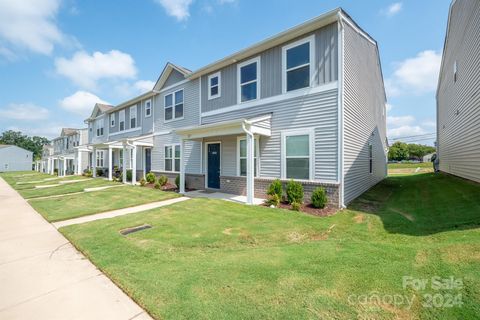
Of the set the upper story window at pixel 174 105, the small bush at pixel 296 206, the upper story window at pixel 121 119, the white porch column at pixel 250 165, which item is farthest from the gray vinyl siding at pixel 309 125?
the upper story window at pixel 121 119

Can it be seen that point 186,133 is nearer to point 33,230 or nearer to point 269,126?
point 269,126

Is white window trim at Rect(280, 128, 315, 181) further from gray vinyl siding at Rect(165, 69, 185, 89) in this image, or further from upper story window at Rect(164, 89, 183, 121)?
gray vinyl siding at Rect(165, 69, 185, 89)

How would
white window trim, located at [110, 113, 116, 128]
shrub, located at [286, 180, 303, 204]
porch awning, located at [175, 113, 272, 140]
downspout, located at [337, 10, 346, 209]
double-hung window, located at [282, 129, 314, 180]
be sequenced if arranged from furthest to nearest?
white window trim, located at [110, 113, 116, 128] < porch awning, located at [175, 113, 272, 140] < double-hung window, located at [282, 129, 314, 180] < shrub, located at [286, 180, 303, 204] < downspout, located at [337, 10, 346, 209]

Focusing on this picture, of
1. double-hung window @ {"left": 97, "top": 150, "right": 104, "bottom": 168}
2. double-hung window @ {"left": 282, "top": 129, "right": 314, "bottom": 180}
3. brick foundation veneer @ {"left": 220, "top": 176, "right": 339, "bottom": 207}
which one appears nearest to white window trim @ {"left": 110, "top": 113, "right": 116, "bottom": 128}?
double-hung window @ {"left": 97, "top": 150, "right": 104, "bottom": 168}

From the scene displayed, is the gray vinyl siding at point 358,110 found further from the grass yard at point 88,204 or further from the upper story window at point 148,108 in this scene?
the upper story window at point 148,108

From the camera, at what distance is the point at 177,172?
14438mm

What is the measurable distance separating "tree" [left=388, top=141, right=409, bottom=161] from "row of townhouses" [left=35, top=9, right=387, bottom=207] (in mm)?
80184

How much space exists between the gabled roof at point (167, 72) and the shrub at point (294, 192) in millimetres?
9137

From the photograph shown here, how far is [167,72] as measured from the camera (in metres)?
15.2

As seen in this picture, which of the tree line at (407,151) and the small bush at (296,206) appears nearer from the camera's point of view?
the small bush at (296,206)

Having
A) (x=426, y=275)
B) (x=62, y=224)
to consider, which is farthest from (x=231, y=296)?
(x=62, y=224)

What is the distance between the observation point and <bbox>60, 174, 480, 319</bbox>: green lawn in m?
2.67

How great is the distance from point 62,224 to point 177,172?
7.94m

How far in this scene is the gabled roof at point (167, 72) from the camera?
13902mm
